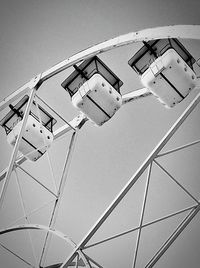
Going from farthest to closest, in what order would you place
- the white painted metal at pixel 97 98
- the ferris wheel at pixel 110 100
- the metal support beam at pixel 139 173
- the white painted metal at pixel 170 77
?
1. the white painted metal at pixel 97 98
2. the white painted metal at pixel 170 77
3. the ferris wheel at pixel 110 100
4. the metal support beam at pixel 139 173

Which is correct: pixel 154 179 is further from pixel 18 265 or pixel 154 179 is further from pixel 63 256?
pixel 18 265

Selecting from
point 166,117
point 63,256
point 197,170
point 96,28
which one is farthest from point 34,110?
point 63,256

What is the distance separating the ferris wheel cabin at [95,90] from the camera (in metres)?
10.8

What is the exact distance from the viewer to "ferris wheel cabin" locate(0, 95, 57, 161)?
12.5 meters

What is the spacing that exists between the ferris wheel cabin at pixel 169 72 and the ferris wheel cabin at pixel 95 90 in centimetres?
106

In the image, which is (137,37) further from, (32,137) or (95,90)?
(32,137)

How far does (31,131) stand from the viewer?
12.4 meters

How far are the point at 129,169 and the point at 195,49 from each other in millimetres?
4733

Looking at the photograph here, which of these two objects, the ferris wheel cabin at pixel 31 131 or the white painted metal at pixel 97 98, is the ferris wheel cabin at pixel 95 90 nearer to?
the white painted metal at pixel 97 98

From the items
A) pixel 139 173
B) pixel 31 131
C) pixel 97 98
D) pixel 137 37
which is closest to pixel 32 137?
pixel 31 131

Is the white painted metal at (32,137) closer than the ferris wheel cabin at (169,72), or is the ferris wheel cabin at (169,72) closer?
Answer: the ferris wheel cabin at (169,72)

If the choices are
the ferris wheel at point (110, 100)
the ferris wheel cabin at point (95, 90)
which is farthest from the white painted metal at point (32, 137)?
the ferris wheel cabin at point (95, 90)

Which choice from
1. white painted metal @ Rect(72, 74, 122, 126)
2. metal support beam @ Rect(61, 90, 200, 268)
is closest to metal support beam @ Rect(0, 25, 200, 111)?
white painted metal @ Rect(72, 74, 122, 126)

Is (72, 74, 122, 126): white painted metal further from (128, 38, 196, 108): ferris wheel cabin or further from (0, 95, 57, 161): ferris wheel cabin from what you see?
(0, 95, 57, 161): ferris wheel cabin
